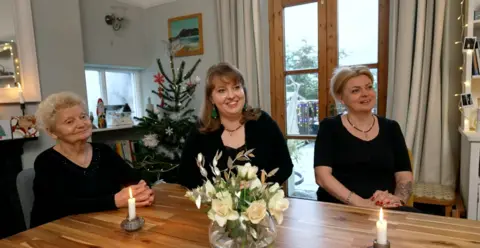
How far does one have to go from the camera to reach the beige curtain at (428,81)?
2365mm

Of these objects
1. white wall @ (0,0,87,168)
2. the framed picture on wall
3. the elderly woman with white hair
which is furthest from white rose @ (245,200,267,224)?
the framed picture on wall

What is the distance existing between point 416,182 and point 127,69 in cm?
329

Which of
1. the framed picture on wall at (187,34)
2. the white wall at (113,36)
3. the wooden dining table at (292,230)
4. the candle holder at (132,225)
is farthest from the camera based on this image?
the framed picture on wall at (187,34)

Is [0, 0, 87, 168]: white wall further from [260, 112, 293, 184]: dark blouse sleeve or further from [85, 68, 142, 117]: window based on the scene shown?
[260, 112, 293, 184]: dark blouse sleeve

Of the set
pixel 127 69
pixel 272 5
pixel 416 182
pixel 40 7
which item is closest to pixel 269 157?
pixel 416 182

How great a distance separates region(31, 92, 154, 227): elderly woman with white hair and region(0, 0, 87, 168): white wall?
124cm

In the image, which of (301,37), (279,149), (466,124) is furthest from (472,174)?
(301,37)

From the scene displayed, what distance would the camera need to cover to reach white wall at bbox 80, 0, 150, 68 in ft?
10.5

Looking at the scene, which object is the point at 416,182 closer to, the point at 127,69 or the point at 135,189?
the point at 135,189

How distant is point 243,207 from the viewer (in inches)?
31.0

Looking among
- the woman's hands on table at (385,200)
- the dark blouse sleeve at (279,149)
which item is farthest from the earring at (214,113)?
the woman's hands on table at (385,200)

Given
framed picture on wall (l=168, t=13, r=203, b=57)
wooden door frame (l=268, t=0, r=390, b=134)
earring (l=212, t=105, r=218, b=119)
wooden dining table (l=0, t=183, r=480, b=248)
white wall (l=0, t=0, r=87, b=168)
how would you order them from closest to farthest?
wooden dining table (l=0, t=183, r=480, b=248) < earring (l=212, t=105, r=218, b=119) < white wall (l=0, t=0, r=87, b=168) < wooden door frame (l=268, t=0, r=390, b=134) < framed picture on wall (l=168, t=13, r=203, b=57)

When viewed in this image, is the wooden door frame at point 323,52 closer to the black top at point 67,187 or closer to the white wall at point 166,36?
the white wall at point 166,36

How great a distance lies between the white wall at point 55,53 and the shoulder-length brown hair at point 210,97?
5.18ft
